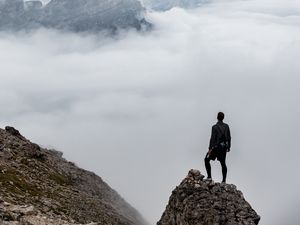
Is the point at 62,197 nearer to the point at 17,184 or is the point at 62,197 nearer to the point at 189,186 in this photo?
the point at 17,184

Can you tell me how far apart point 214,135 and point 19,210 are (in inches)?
548

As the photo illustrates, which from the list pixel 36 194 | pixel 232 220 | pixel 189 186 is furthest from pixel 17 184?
pixel 232 220

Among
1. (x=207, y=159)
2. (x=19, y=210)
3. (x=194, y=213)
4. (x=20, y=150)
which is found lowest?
(x=19, y=210)

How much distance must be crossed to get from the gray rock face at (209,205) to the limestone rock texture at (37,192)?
852cm

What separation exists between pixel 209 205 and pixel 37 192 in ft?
93.7

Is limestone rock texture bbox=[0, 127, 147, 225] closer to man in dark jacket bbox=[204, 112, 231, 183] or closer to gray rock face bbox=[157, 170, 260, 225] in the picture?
gray rock face bbox=[157, 170, 260, 225]

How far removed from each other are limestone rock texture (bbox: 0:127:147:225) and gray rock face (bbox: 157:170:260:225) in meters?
8.52

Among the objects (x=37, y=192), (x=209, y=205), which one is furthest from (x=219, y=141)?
(x=37, y=192)

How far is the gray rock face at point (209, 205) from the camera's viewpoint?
115 ft

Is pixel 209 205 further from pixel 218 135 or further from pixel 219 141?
pixel 218 135

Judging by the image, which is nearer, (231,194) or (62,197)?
(231,194)

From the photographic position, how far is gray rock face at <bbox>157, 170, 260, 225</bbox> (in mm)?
34938

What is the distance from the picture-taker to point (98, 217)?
6316 centimetres

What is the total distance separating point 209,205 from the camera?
35594mm
